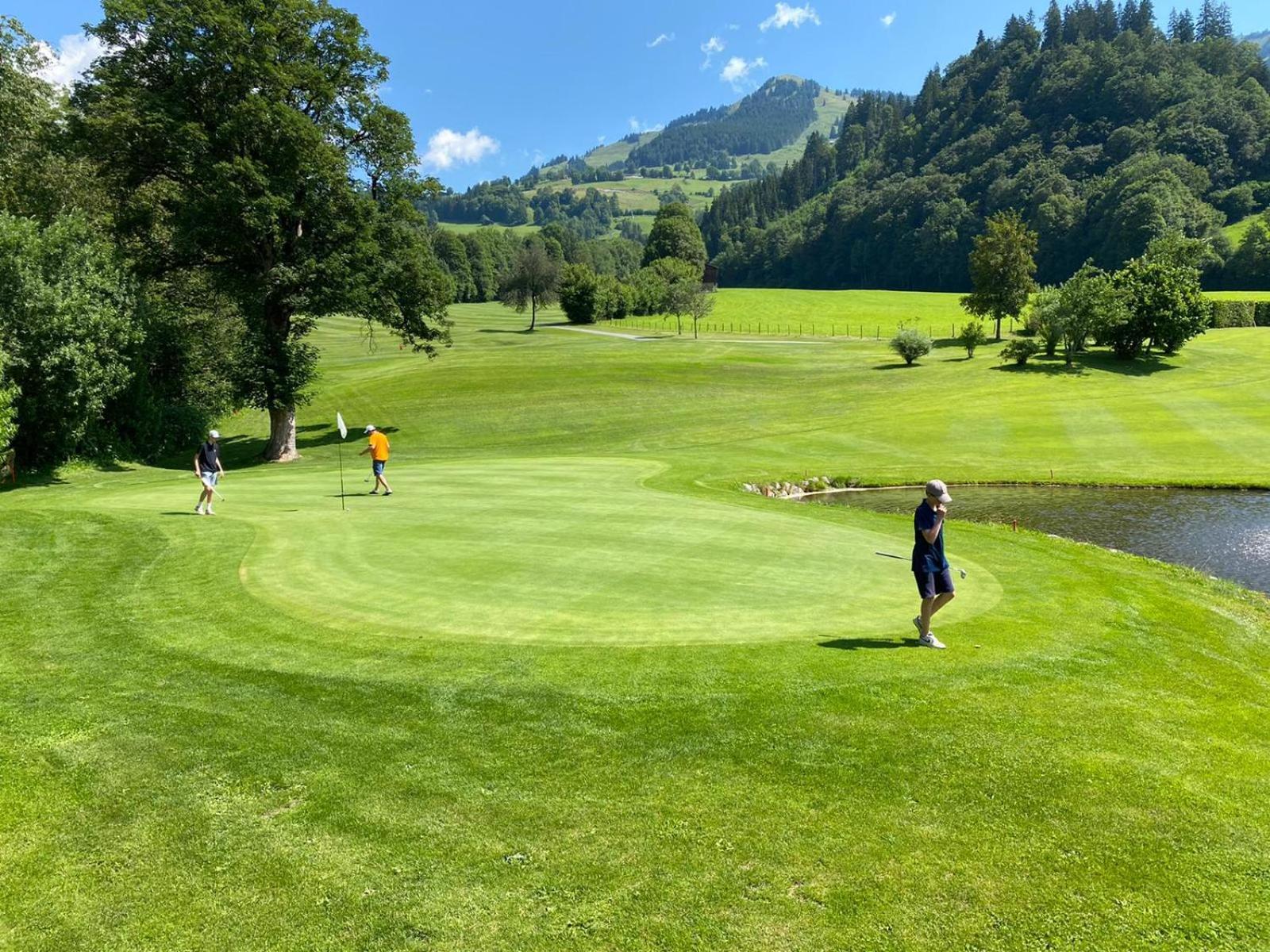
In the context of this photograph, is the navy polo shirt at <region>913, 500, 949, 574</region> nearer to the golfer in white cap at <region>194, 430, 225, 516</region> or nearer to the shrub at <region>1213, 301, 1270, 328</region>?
the golfer in white cap at <region>194, 430, 225, 516</region>

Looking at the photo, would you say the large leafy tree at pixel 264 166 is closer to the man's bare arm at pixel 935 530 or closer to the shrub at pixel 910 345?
the man's bare arm at pixel 935 530

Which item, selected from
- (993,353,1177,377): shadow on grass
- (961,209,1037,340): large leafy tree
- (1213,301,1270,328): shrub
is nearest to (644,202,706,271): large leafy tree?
(961,209,1037,340): large leafy tree

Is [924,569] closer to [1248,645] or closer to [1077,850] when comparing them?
[1077,850]

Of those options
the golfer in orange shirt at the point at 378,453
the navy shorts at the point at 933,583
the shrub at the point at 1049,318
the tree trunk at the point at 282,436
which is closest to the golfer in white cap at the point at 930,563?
the navy shorts at the point at 933,583

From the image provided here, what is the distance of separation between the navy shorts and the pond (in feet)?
49.0

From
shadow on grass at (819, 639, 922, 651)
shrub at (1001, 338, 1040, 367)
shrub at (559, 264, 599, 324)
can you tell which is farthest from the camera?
shrub at (559, 264, 599, 324)

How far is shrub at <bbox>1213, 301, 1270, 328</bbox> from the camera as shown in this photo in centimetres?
8969

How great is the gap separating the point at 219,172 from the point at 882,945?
40670mm

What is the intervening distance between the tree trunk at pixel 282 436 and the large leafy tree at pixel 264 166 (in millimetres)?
95

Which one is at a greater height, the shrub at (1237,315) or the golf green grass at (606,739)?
the shrub at (1237,315)

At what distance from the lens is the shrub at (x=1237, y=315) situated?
89.7 meters

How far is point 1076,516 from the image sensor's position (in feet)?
94.7

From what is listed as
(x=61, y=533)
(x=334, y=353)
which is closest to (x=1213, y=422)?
(x=61, y=533)

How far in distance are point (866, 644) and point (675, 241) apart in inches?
6876
